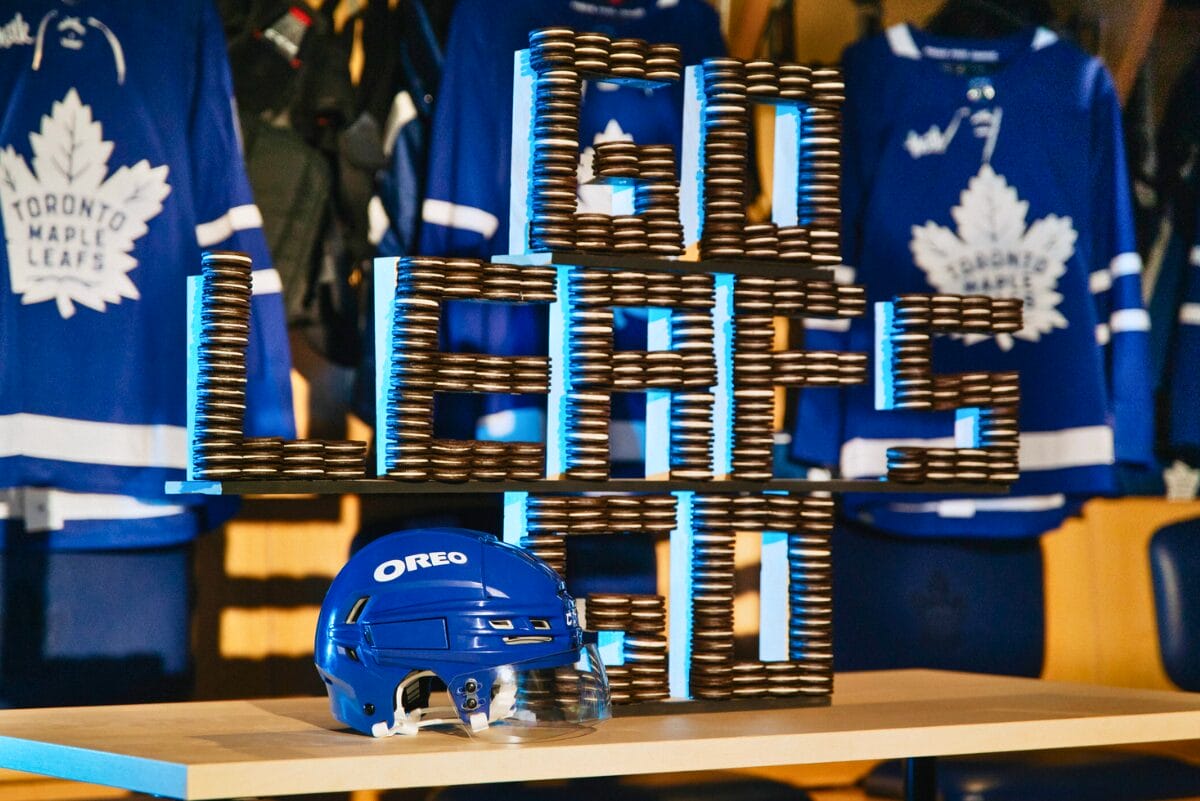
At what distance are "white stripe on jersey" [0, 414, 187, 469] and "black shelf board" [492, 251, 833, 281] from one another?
2.69 feet

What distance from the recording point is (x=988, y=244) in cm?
406

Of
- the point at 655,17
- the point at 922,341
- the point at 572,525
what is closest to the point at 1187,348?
the point at 922,341

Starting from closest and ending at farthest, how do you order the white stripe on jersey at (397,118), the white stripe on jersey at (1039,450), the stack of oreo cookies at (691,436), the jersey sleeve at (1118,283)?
the stack of oreo cookies at (691,436)
the white stripe on jersey at (397,118)
the white stripe on jersey at (1039,450)
the jersey sleeve at (1118,283)

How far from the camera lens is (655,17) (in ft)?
12.5

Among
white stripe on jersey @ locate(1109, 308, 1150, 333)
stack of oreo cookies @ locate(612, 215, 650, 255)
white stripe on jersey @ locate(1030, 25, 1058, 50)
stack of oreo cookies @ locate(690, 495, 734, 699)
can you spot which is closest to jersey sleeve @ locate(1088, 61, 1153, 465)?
white stripe on jersey @ locate(1109, 308, 1150, 333)

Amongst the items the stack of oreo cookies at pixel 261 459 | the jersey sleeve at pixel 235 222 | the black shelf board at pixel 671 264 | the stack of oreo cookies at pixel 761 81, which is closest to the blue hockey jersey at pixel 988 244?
the black shelf board at pixel 671 264

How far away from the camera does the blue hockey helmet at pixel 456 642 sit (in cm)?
231

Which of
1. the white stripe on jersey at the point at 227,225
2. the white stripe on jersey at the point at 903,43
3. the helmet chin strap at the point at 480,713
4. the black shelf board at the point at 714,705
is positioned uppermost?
the white stripe on jersey at the point at 903,43

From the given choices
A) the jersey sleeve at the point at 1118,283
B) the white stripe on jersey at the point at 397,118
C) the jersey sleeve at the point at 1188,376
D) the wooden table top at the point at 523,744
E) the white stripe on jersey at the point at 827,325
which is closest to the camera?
the wooden table top at the point at 523,744

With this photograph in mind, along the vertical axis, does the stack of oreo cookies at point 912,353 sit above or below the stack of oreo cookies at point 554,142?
below

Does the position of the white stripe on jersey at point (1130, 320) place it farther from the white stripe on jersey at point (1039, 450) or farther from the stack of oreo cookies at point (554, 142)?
the stack of oreo cookies at point (554, 142)

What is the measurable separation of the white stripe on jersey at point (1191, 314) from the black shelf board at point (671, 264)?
5.41 ft

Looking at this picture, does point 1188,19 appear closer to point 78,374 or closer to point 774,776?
point 774,776

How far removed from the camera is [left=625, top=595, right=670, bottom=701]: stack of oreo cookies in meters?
2.89
